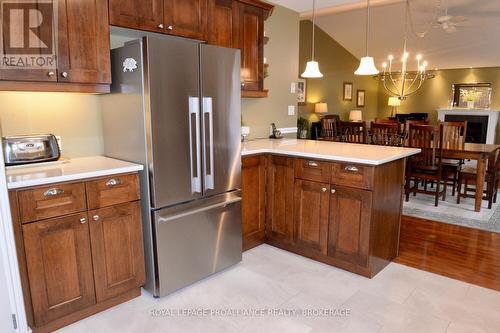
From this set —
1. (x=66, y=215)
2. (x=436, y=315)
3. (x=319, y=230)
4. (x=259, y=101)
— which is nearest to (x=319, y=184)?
(x=319, y=230)

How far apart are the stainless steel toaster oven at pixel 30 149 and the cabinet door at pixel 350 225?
2052 millimetres

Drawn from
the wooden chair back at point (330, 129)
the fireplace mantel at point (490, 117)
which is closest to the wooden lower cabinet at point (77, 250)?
the wooden chair back at point (330, 129)

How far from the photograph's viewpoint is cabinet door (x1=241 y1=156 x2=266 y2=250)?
2971 millimetres

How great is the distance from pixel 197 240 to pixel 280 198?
3.06 ft

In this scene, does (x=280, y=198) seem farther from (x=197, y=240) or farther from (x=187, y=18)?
(x=187, y=18)

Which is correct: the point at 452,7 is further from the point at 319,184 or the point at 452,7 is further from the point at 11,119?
the point at 11,119

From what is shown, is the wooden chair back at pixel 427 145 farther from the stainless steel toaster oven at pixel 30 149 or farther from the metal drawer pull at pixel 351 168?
the stainless steel toaster oven at pixel 30 149

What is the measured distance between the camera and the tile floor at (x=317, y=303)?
6.77 feet

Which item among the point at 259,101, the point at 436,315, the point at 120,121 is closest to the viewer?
the point at 436,315

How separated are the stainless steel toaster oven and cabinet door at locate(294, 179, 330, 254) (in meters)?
1.88

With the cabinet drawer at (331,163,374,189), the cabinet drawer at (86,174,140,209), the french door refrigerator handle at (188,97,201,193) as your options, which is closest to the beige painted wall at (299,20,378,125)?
the cabinet drawer at (331,163,374,189)

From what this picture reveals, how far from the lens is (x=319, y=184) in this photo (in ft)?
9.09

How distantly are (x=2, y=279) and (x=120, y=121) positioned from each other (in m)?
1.15

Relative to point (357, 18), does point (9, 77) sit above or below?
below
